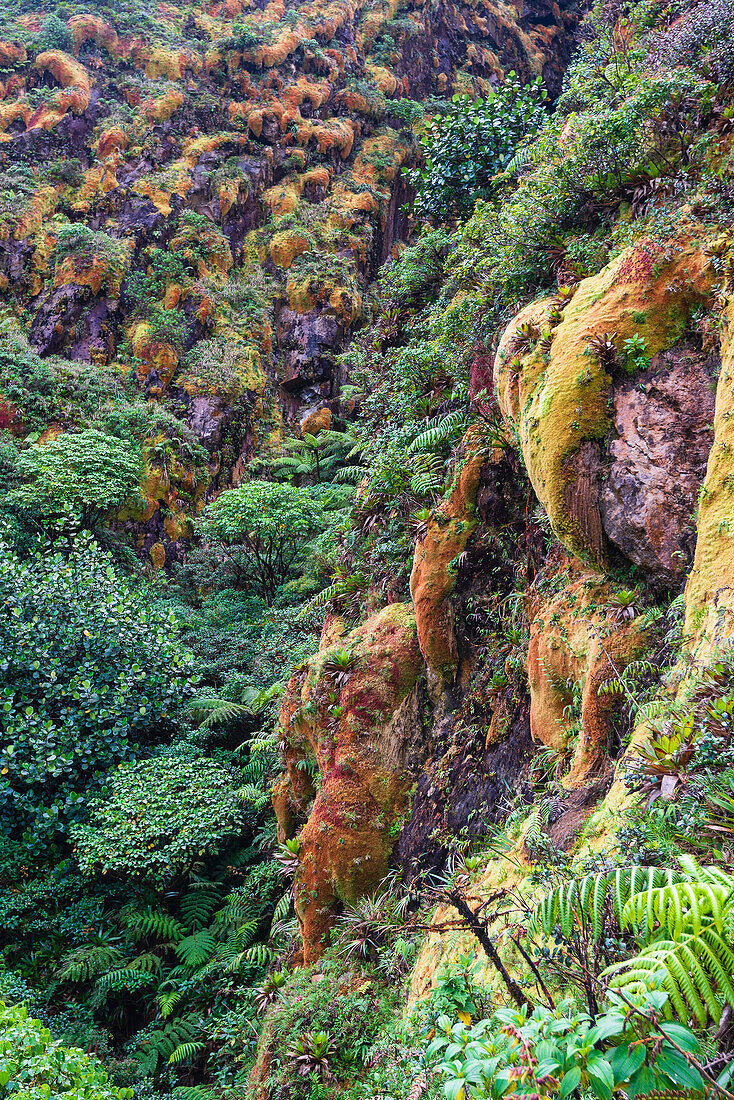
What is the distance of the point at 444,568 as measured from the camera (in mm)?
5926

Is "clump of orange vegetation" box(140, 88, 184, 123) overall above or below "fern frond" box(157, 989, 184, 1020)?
above

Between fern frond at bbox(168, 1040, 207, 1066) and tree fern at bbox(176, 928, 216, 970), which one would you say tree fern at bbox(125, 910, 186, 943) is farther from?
fern frond at bbox(168, 1040, 207, 1066)

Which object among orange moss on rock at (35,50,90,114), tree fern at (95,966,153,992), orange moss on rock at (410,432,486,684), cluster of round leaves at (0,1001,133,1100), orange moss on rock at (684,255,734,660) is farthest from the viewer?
orange moss on rock at (35,50,90,114)

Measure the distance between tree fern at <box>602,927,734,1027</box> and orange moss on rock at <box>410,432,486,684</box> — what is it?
437 cm

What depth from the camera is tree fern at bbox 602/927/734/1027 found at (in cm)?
134

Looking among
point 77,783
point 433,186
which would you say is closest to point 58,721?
point 77,783

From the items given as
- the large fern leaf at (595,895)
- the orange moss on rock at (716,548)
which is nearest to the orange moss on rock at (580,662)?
→ the orange moss on rock at (716,548)

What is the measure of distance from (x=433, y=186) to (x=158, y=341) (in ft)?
32.5

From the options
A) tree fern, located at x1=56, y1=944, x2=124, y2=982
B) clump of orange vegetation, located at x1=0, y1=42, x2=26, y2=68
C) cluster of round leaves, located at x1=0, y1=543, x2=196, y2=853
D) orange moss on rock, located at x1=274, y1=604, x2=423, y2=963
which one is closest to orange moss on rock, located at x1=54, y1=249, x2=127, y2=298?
clump of orange vegetation, located at x1=0, y1=42, x2=26, y2=68

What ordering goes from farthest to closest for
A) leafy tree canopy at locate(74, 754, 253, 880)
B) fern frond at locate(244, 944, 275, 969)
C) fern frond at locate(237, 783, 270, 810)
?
fern frond at locate(237, 783, 270, 810)
leafy tree canopy at locate(74, 754, 253, 880)
fern frond at locate(244, 944, 275, 969)

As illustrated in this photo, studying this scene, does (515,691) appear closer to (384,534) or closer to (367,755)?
(367,755)

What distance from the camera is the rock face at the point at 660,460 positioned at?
3.62 meters

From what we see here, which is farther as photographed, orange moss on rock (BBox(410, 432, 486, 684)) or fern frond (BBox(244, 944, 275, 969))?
fern frond (BBox(244, 944, 275, 969))

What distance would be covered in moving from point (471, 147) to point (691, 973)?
1388cm
